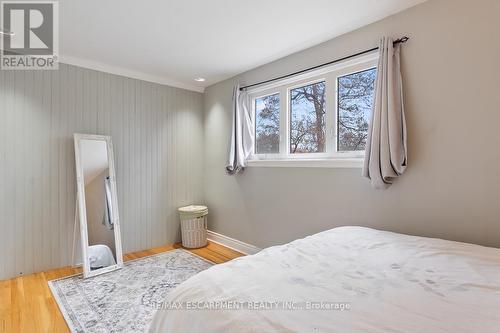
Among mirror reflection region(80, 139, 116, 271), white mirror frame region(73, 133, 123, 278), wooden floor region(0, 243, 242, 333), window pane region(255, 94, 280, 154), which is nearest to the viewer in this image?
wooden floor region(0, 243, 242, 333)

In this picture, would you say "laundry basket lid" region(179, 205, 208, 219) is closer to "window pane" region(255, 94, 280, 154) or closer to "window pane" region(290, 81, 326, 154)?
"window pane" region(255, 94, 280, 154)

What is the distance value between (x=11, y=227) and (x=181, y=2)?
2.74 m

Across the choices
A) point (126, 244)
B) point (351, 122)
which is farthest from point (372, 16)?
point (126, 244)

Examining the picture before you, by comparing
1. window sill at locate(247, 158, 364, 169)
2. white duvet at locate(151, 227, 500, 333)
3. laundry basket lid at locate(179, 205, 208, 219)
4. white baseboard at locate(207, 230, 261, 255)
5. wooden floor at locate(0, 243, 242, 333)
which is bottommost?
wooden floor at locate(0, 243, 242, 333)

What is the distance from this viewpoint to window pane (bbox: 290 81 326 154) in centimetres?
266

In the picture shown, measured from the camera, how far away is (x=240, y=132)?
3.33 m

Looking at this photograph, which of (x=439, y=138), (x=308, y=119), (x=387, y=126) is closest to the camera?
(x=439, y=138)

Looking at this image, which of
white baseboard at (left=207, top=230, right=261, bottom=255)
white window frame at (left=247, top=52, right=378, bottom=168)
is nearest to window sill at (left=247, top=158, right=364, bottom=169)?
white window frame at (left=247, top=52, right=378, bottom=168)

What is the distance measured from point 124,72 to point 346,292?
346cm

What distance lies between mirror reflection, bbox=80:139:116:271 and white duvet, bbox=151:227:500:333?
7.35ft

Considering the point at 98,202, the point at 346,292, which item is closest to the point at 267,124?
the point at 98,202

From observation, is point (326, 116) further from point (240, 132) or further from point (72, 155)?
point (72, 155)

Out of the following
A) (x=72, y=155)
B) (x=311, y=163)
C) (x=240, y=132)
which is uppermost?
(x=240, y=132)

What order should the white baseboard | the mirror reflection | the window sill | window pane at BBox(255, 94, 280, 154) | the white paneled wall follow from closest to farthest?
the window sill → the white paneled wall → the mirror reflection → window pane at BBox(255, 94, 280, 154) → the white baseboard
